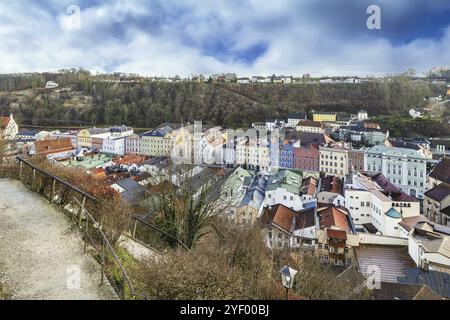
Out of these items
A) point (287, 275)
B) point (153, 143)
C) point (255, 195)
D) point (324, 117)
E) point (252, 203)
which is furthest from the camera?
point (324, 117)

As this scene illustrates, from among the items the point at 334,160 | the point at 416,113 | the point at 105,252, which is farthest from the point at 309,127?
the point at 105,252

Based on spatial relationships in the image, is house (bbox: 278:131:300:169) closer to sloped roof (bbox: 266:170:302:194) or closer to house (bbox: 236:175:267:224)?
sloped roof (bbox: 266:170:302:194)

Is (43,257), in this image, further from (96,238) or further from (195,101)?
(195,101)

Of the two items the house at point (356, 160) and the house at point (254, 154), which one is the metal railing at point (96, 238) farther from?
the house at point (254, 154)

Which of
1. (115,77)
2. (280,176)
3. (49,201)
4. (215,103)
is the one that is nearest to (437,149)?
(280,176)

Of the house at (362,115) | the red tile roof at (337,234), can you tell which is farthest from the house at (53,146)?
the house at (362,115)

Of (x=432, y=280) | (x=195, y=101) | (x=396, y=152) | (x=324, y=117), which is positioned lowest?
(x=432, y=280)
